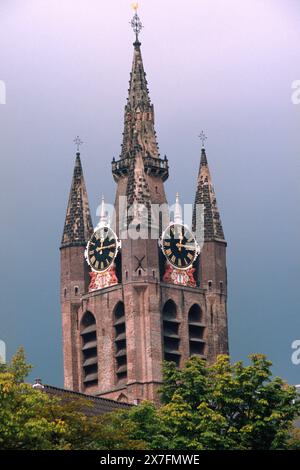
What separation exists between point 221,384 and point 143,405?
5764 mm

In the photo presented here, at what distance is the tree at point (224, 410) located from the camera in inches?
5477

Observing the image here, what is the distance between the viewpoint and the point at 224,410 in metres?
144

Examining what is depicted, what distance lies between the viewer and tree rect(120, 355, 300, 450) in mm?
139125

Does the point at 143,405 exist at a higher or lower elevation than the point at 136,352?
lower

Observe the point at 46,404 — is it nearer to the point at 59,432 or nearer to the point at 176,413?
the point at 59,432

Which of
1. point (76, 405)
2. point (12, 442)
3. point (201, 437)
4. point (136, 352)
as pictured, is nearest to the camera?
point (12, 442)

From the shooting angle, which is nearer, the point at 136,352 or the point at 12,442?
the point at 12,442

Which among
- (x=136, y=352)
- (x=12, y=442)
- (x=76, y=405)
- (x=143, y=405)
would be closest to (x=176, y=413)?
(x=143, y=405)

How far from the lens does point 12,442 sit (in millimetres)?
120750
